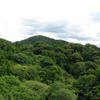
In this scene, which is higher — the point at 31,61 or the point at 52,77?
the point at 31,61

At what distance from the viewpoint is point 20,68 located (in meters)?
20.8

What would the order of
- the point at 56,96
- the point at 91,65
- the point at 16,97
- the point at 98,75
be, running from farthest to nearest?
the point at 91,65, the point at 98,75, the point at 56,96, the point at 16,97

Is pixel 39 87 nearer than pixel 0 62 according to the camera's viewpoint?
Yes

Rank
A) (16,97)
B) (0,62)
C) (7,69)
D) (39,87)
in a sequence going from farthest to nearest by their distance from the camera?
(0,62) < (7,69) < (39,87) < (16,97)

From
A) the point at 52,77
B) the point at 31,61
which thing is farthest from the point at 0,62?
the point at 52,77

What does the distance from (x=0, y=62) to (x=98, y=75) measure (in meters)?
15.7

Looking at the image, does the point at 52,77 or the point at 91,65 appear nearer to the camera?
the point at 52,77

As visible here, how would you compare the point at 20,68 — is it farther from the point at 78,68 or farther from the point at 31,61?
the point at 78,68

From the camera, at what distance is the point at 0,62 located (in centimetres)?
2197

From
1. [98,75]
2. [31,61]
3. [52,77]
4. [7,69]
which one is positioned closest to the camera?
[98,75]

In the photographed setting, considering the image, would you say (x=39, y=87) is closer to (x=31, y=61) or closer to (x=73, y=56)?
(x=31, y=61)

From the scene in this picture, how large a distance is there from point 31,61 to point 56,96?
50.4 ft

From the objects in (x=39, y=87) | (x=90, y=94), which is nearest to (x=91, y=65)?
(x=90, y=94)

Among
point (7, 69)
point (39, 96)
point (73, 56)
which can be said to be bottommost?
point (39, 96)
